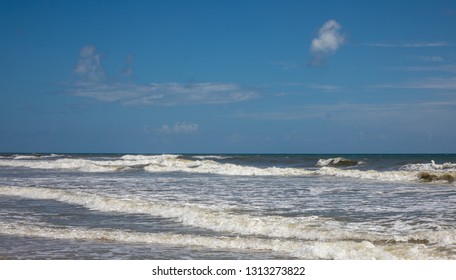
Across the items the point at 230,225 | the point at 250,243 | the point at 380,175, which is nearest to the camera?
the point at 250,243

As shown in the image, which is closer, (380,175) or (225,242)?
(225,242)

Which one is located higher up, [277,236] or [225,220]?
[225,220]

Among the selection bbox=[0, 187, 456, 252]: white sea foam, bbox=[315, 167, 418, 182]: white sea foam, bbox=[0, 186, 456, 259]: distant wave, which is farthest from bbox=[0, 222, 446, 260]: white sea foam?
bbox=[315, 167, 418, 182]: white sea foam

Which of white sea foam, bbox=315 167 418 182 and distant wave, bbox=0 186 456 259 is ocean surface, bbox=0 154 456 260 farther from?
white sea foam, bbox=315 167 418 182

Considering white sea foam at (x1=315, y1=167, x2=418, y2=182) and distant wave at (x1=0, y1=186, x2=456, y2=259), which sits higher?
white sea foam at (x1=315, y1=167, x2=418, y2=182)

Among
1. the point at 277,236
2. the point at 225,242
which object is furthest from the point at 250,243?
the point at 277,236

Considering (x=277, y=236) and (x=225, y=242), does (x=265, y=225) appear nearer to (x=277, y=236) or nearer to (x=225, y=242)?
(x=277, y=236)

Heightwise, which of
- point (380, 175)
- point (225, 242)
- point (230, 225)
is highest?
point (380, 175)

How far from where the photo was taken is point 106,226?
1274 centimetres
